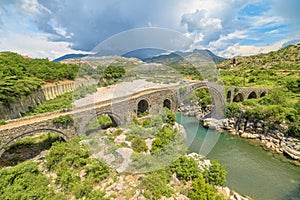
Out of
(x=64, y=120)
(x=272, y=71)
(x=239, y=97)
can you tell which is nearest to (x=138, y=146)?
(x=64, y=120)

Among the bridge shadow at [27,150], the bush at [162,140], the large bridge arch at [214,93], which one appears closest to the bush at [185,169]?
the bush at [162,140]

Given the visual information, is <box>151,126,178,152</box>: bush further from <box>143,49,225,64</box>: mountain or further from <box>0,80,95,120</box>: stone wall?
<box>0,80,95,120</box>: stone wall

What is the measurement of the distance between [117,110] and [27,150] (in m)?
6.51

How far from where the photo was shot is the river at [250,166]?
924 centimetres

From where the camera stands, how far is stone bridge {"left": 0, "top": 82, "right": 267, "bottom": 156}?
920 centimetres

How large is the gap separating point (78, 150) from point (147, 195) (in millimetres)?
4930

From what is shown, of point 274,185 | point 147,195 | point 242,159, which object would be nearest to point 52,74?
point 147,195

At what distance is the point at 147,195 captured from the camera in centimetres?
654

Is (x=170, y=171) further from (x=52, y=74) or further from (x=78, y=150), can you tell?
(x=52, y=74)

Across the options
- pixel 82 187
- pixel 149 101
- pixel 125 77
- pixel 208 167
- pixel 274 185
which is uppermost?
pixel 125 77

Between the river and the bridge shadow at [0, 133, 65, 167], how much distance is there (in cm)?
1115

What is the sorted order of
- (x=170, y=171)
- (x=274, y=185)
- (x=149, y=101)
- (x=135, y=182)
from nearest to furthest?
1. (x=135, y=182)
2. (x=170, y=171)
3. (x=274, y=185)
4. (x=149, y=101)

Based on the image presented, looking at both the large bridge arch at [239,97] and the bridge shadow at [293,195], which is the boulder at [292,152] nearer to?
the bridge shadow at [293,195]

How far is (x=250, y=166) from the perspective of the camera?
11.6m
